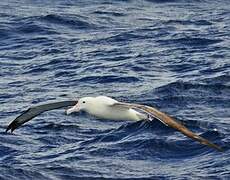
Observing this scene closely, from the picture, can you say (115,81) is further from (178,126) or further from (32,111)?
(178,126)

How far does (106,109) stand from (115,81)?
4.25 m

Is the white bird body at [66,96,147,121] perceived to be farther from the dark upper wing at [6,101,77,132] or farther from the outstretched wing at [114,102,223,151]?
the outstretched wing at [114,102,223,151]

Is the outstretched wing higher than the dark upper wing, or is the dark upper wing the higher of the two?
the outstretched wing

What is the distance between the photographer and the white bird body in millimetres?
13023

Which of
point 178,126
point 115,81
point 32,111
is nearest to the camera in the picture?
point 178,126

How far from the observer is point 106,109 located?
13.0 m

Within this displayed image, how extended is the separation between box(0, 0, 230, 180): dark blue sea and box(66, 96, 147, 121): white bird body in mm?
435

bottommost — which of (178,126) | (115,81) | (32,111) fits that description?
(115,81)

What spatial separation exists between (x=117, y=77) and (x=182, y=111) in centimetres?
318

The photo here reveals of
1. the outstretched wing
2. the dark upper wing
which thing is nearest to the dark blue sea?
the dark upper wing

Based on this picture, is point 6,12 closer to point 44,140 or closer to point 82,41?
point 82,41

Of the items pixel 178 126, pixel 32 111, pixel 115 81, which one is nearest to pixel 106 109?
pixel 32 111

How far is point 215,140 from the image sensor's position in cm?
1295

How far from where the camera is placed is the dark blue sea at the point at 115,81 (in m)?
12.3
